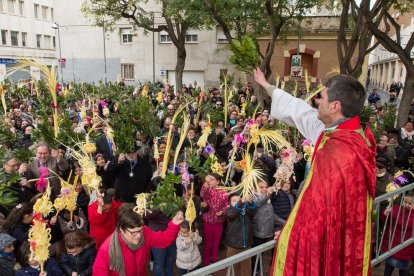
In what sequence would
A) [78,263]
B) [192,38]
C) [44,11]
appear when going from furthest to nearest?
[44,11], [192,38], [78,263]

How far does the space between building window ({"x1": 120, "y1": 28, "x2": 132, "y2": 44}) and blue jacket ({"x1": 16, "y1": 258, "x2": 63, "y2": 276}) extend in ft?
86.1

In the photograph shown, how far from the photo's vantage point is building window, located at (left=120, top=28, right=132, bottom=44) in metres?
28.2

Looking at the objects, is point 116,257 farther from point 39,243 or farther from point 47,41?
point 47,41

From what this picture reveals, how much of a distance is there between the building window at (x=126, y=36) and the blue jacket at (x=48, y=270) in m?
26.3

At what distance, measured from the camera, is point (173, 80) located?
93.2ft

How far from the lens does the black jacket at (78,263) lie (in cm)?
367

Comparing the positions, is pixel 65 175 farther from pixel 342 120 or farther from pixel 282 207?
pixel 342 120

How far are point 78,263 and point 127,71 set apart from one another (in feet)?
87.1

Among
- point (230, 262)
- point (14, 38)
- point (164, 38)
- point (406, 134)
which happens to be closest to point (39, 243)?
point (230, 262)

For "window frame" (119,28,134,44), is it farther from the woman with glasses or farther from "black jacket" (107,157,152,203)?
the woman with glasses

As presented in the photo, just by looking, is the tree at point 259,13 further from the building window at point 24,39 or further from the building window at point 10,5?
the building window at point 24,39

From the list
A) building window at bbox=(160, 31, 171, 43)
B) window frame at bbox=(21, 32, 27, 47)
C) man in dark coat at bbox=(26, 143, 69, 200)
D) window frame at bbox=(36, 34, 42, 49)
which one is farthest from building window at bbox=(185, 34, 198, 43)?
man in dark coat at bbox=(26, 143, 69, 200)

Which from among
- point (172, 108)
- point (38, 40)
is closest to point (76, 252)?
point (172, 108)

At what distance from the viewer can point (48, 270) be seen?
3.63m
